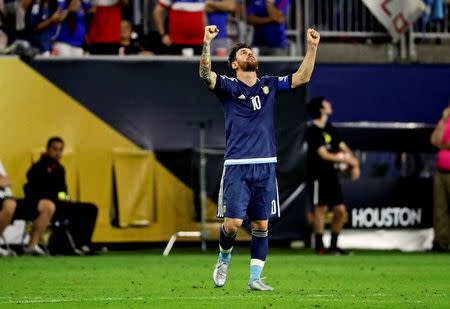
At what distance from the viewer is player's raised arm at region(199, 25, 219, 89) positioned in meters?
11.1

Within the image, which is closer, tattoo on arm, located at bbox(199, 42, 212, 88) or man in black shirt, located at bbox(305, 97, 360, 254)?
tattoo on arm, located at bbox(199, 42, 212, 88)

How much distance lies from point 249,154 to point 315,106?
716 centimetres

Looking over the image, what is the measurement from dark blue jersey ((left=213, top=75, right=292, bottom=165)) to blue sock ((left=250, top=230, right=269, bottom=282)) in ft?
2.15

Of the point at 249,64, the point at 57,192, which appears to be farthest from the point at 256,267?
the point at 57,192

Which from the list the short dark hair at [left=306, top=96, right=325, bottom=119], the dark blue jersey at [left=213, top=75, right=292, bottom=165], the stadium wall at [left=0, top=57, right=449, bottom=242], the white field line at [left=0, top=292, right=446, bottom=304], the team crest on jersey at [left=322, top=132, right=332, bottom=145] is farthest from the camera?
the stadium wall at [left=0, top=57, right=449, bottom=242]

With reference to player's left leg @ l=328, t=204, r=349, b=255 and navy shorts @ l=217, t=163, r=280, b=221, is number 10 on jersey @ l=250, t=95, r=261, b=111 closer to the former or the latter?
navy shorts @ l=217, t=163, r=280, b=221

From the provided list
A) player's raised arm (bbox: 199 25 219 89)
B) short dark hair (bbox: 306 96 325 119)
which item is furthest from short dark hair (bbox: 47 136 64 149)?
player's raised arm (bbox: 199 25 219 89)

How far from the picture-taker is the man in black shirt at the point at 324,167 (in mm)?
18625

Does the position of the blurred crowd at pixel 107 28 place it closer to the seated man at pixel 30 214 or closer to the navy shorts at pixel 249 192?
the seated man at pixel 30 214

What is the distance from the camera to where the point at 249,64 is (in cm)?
1141

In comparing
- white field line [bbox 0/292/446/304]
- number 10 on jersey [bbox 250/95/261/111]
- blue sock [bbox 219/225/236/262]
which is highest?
number 10 on jersey [bbox 250/95/261/111]

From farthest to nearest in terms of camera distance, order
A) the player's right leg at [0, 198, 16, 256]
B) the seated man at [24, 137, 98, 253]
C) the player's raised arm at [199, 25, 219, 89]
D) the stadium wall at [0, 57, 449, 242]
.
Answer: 1. the stadium wall at [0, 57, 449, 242]
2. the seated man at [24, 137, 98, 253]
3. the player's right leg at [0, 198, 16, 256]
4. the player's raised arm at [199, 25, 219, 89]

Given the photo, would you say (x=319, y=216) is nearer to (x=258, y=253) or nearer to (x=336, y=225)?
(x=336, y=225)

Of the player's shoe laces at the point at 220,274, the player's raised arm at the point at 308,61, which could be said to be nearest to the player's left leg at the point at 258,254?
the player's shoe laces at the point at 220,274
